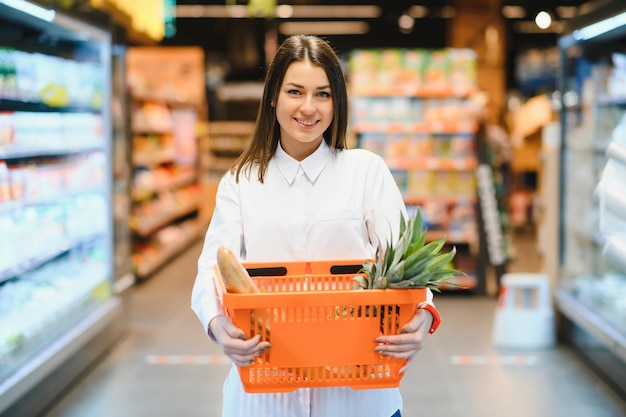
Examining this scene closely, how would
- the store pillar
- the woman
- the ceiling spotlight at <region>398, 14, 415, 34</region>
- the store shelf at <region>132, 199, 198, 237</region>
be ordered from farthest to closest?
the ceiling spotlight at <region>398, 14, 415, 34</region> < the store pillar < the store shelf at <region>132, 199, 198, 237</region> < the woman

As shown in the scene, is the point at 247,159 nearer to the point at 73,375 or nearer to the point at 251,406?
the point at 251,406

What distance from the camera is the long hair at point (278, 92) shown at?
2.01m

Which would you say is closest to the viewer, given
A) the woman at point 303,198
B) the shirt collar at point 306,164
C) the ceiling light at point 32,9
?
the woman at point 303,198

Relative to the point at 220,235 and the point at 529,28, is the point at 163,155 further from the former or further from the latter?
the point at 529,28

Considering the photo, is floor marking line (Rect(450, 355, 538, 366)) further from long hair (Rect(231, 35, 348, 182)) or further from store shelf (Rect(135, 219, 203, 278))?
store shelf (Rect(135, 219, 203, 278))

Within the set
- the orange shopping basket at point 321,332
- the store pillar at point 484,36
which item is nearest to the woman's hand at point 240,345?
the orange shopping basket at point 321,332

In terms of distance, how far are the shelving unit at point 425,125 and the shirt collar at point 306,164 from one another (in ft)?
20.4

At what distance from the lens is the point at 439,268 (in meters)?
1.82

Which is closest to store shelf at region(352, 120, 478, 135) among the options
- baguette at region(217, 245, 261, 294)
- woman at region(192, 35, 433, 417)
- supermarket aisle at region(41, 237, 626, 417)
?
supermarket aisle at region(41, 237, 626, 417)

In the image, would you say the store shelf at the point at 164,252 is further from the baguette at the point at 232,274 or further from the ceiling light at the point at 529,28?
the ceiling light at the point at 529,28

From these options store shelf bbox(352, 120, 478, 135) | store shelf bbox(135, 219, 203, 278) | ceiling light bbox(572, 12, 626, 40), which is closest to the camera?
ceiling light bbox(572, 12, 626, 40)

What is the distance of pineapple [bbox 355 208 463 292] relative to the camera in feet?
5.90

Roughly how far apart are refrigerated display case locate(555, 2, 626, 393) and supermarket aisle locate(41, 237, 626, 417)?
1.12 ft

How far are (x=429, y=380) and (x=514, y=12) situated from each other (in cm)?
1671
